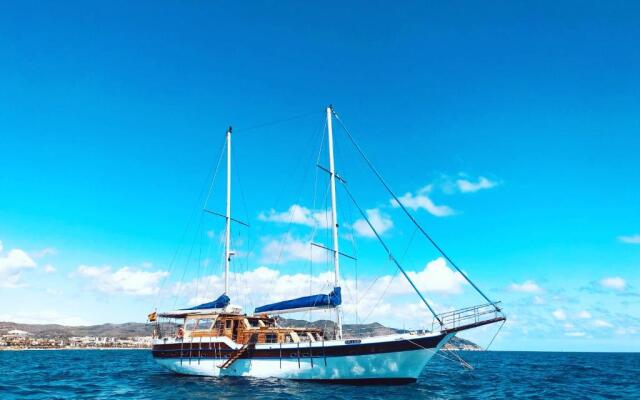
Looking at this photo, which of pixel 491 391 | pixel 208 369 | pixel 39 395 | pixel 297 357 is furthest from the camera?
pixel 208 369

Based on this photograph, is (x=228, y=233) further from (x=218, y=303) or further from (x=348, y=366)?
(x=348, y=366)

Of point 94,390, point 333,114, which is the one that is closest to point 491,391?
point 333,114

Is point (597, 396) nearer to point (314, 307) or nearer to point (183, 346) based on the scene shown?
point (314, 307)

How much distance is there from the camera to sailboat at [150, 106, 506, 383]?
29109mm

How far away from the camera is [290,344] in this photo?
3155 cm

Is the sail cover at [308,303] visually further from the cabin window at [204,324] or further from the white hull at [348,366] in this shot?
the cabin window at [204,324]

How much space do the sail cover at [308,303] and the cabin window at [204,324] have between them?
5.10 meters

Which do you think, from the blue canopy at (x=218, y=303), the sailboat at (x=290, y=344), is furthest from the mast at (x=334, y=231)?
the blue canopy at (x=218, y=303)

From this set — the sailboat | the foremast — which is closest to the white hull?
the sailboat

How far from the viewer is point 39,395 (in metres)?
28.5

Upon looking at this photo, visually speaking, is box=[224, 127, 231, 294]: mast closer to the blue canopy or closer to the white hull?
the blue canopy

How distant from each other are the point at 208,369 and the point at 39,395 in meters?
11.4

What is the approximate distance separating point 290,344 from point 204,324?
10.4 metres

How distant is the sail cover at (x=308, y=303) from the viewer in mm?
32188
